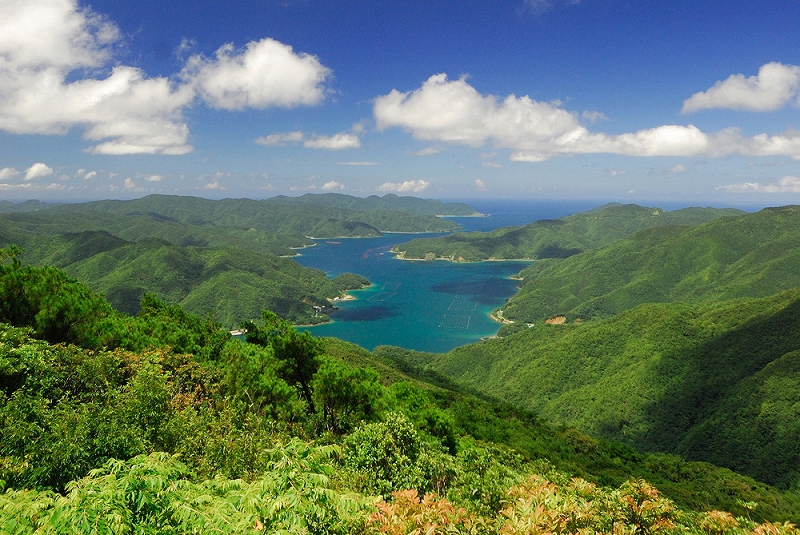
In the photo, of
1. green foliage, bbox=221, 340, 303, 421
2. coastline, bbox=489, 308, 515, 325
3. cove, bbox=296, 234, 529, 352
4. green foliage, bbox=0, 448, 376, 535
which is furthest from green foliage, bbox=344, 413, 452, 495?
coastline, bbox=489, 308, 515, 325

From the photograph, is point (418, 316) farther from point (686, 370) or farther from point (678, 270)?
point (678, 270)

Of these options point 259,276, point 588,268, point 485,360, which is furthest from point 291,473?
point 588,268

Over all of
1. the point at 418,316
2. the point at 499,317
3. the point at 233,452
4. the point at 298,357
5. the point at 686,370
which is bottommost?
the point at 499,317

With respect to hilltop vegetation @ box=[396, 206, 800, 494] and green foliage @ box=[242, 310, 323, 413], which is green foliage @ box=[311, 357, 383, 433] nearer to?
green foliage @ box=[242, 310, 323, 413]

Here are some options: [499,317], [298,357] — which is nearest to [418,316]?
[499,317]

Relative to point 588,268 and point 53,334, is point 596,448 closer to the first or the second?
point 53,334

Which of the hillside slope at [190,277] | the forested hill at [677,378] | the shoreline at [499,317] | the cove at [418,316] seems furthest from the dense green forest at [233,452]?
the shoreline at [499,317]
